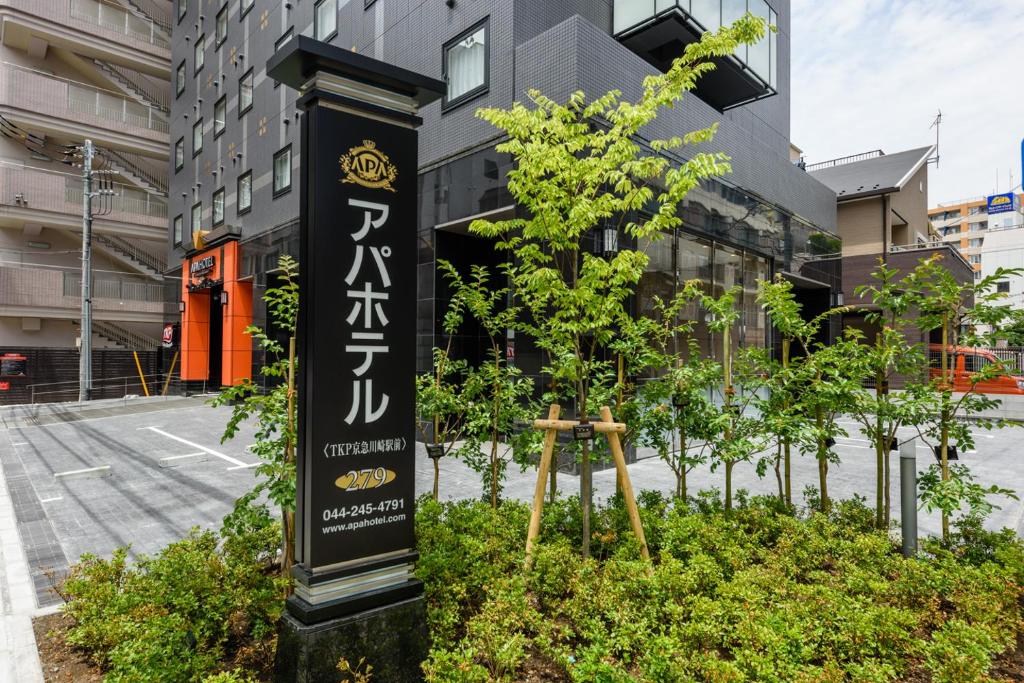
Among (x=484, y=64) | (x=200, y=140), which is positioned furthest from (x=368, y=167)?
(x=200, y=140)

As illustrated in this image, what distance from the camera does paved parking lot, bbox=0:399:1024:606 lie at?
22.6ft

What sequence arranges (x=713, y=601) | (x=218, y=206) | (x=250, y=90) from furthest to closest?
1. (x=218, y=206)
2. (x=250, y=90)
3. (x=713, y=601)

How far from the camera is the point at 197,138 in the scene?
26.8 metres

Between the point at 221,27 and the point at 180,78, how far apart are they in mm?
6322

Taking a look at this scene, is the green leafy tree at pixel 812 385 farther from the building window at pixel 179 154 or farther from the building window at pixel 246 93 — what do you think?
the building window at pixel 179 154

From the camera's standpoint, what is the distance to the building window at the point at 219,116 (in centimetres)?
2434

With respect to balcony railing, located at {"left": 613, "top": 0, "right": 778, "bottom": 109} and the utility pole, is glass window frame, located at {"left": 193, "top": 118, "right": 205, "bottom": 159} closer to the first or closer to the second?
the utility pole

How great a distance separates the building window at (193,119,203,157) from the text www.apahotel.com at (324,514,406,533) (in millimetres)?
28682

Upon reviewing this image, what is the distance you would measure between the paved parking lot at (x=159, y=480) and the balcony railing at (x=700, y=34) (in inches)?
380

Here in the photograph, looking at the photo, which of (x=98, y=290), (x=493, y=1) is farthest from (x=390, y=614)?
(x=98, y=290)

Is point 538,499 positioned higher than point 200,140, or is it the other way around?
point 200,140

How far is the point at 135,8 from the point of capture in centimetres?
3028

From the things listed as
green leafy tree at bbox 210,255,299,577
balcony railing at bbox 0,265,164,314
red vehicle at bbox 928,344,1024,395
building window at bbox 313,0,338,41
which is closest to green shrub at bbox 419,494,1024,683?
green leafy tree at bbox 210,255,299,577

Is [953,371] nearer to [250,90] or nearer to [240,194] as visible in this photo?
[240,194]
